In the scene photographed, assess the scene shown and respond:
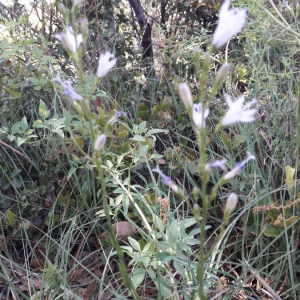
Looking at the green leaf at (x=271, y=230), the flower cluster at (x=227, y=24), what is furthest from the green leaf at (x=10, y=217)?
the flower cluster at (x=227, y=24)

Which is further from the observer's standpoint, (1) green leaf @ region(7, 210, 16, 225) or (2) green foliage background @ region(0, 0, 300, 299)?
(1) green leaf @ region(7, 210, 16, 225)

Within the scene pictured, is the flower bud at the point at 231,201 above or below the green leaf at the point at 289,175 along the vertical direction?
above

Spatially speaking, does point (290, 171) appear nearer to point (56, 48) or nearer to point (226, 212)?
point (226, 212)

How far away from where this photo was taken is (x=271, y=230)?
4.64 ft

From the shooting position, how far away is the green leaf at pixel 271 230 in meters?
1.40

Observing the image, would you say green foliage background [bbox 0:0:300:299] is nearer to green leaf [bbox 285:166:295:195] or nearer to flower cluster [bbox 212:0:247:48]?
green leaf [bbox 285:166:295:195]

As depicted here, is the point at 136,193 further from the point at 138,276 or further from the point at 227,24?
the point at 227,24

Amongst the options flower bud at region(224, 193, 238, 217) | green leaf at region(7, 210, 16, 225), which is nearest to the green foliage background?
green leaf at region(7, 210, 16, 225)

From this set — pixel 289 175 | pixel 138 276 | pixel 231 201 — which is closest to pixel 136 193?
pixel 138 276

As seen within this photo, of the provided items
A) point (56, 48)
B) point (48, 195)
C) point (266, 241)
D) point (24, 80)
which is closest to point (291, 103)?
point (266, 241)

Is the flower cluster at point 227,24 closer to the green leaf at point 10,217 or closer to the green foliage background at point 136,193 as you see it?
the green foliage background at point 136,193

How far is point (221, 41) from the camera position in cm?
69

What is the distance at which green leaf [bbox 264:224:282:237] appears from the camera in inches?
55.2

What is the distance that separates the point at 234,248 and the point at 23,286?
88 cm
